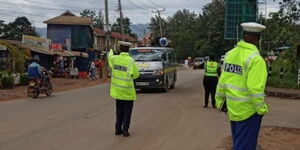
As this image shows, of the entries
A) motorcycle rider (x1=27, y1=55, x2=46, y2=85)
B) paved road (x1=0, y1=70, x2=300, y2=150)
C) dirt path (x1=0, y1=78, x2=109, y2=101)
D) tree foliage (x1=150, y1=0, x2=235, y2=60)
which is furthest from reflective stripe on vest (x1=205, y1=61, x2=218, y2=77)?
tree foliage (x1=150, y1=0, x2=235, y2=60)

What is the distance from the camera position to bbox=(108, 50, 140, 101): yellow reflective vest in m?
9.88

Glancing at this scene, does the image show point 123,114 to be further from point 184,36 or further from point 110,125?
point 184,36

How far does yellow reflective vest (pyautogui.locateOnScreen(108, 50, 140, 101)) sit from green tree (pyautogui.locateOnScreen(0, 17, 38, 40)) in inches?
2771

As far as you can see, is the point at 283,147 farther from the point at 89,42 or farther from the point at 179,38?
the point at 179,38

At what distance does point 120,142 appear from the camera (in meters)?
9.34

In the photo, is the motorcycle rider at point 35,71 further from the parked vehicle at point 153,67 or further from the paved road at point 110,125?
the parked vehicle at point 153,67

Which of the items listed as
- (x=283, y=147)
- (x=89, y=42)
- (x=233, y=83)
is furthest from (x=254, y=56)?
(x=89, y=42)

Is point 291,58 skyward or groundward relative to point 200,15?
groundward

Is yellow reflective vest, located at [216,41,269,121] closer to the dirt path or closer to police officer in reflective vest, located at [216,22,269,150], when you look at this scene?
police officer in reflective vest, located at [216,22,269,150]

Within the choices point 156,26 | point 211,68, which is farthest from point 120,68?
point 156,26

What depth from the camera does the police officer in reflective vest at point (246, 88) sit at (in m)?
5.18

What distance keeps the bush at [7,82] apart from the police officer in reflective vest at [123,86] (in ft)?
59.0

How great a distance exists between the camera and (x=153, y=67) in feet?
71.1

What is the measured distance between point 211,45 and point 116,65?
82.8 meters
